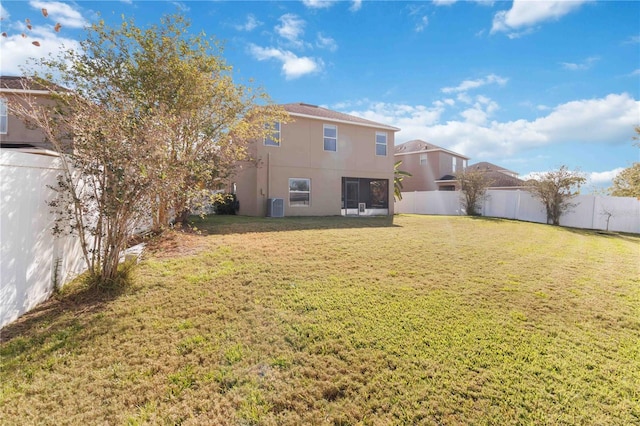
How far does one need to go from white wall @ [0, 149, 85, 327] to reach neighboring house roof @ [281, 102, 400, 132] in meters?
12.1

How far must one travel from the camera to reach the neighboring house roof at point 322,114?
16002 mm

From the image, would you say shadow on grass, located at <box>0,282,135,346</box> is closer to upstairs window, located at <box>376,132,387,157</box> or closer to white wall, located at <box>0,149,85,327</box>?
white wall, located at <box>0,149,85,327</box>

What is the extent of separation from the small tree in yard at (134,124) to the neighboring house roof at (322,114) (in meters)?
3.76

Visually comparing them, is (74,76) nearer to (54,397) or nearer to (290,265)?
(290,265)

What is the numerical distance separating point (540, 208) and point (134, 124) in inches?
837

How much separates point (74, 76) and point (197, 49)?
306 cm

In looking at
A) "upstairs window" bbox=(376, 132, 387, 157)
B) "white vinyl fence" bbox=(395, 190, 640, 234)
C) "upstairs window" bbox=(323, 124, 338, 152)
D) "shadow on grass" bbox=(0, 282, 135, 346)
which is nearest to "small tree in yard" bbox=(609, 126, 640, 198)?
"white vinyl fence" bbox=(395, 190, 640, 234)

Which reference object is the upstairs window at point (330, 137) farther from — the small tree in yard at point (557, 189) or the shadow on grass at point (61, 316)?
the shadow on grass at point (61, 316)

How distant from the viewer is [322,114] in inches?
663

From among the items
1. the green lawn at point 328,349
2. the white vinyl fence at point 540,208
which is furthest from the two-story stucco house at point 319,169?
Result: the green lawn at point 328,349

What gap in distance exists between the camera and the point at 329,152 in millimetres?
16844

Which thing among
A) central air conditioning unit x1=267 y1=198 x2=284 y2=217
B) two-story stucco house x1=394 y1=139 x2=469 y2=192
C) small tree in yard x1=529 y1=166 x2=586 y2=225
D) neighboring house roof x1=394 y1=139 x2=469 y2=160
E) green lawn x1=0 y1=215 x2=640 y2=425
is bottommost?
green lawn x1=0 y1=215 x2=640 y2=425

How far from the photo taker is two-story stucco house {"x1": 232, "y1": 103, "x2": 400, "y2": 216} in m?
15.3

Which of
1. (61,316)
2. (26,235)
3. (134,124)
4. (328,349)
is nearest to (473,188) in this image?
(328,349)
